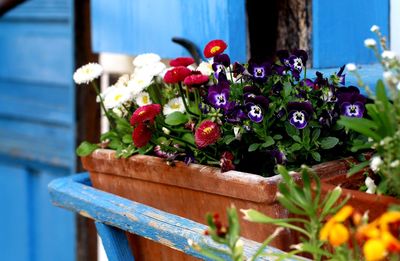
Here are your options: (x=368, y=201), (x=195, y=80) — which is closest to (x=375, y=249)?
(x=368, y=201)

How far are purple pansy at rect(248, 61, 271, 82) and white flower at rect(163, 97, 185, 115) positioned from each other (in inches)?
8.2

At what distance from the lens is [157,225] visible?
1.21 metres

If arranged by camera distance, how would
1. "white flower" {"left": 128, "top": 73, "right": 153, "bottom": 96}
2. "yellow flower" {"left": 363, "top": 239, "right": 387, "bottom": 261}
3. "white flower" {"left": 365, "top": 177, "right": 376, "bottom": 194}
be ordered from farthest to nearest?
"white flower" {"left": 128, "top": 73, "right": 153, "bottom": 96}
"white flower" {"left": 365, "top": 177, "right": 376, "bottom": 194}
"yellow flower" {"left": 363, "top": 239, "right": 387, "bottom": 261}

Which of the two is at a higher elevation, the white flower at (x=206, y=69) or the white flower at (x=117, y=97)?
Result: the white flower at (x=206, y=69)

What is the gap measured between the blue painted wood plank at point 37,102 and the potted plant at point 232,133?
1.29 meters

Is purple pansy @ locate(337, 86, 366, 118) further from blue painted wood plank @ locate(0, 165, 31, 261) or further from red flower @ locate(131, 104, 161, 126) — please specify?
blue painted wood plank @ locate(0, 165, 31, 261)

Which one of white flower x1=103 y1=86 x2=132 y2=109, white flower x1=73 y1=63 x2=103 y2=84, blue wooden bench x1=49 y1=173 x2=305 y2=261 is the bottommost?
blue wooden bench x1=49 y1=173 x2=305 y2=261

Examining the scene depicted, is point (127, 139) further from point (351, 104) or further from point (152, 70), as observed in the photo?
point (351, 104)

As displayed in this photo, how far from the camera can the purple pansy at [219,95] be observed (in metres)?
1.23

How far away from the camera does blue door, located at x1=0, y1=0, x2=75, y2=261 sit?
2.80 meters

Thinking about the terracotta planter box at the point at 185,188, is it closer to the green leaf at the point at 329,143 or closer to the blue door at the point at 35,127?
the green leaf at the point at 329,143

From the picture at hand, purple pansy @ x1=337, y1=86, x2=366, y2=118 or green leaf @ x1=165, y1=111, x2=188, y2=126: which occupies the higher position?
purple pansy @ x1=337, y1=86, x2=366, y2=118

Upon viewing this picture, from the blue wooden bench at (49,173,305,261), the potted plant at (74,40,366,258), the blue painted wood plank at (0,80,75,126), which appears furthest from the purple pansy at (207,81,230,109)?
Answer: the blue painted wood plank at (0,80,75,126)

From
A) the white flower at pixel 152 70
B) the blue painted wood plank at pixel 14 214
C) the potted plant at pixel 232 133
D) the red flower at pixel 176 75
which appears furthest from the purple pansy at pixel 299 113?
the blue painted wood plank at pixel 14 214
